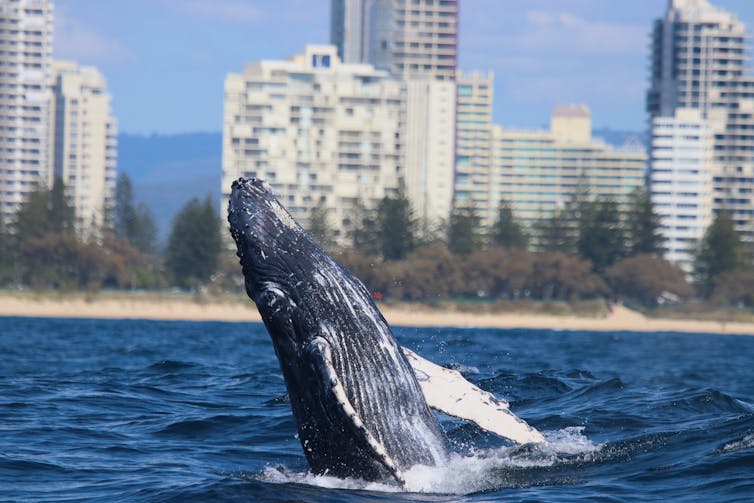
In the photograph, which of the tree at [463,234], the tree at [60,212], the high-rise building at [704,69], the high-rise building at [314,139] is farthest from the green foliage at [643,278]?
the high-rise building at [704,69]

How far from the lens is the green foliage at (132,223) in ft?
392

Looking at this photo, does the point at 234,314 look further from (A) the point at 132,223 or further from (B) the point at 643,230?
(B) the point at 643,230

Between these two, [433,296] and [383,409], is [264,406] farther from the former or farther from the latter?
[433,296]

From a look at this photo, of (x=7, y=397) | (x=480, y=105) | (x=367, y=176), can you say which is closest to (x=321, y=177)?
(x=367, y=176)

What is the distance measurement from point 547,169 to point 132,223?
92541 millimetres

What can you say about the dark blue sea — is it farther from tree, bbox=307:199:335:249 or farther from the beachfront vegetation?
the beachfront vegetation

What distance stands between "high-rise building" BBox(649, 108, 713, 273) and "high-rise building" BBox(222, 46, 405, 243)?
34.5 m

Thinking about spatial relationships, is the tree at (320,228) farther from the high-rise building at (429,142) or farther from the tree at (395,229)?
the high-rise building at (429,142)

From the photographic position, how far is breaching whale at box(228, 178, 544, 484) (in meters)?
8.45

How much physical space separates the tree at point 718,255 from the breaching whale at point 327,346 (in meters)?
106

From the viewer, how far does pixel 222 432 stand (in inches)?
500

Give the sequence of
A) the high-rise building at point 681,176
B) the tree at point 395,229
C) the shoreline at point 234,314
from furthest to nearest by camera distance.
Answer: the high-rise building at point 681,176, the tree at point 395,229, the shoreline at point 234,314

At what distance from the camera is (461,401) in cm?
934

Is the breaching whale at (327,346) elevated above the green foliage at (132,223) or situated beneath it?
elevated above
